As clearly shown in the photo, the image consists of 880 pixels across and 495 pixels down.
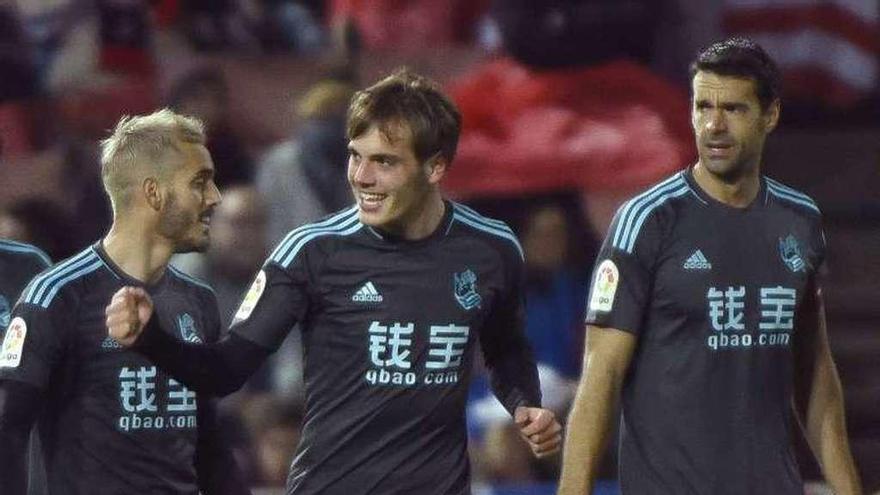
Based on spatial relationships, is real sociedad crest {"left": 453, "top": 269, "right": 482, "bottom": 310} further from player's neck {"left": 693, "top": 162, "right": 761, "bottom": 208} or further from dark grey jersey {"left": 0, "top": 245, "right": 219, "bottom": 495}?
dark grey jersey {"left": 0, "top": 245, "right": 219, "bottom": 495}

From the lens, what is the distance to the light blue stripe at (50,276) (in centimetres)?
695

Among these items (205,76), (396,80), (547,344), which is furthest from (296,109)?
(396,80)

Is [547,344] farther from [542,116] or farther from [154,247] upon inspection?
[154,247]

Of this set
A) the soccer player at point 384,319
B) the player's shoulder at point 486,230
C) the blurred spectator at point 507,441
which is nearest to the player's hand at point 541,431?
the soccer player at point 384,319

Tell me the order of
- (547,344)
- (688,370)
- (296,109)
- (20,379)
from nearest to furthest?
(20,379)
(688,370)
(547,344)
(296,109)

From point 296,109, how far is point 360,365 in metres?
4.91

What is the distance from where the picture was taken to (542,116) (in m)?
11.6

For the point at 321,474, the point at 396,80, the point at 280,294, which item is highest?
the point at 396,80

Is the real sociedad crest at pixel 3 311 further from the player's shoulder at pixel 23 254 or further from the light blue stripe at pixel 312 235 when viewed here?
the light blue stripe at pixel 312 235

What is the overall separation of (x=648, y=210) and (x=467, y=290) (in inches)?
22.0

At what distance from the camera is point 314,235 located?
724 cm

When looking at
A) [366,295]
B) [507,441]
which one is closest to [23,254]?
[366,295]

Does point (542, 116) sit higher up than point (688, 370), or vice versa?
point (542, 116)

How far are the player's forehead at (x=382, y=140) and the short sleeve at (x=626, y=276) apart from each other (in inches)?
25.6
